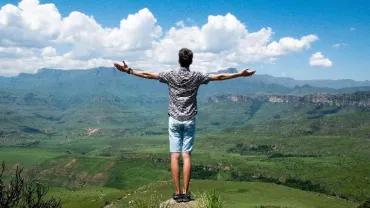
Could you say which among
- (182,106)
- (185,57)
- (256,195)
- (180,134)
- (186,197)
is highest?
(185,57)

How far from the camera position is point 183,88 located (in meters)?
12.1

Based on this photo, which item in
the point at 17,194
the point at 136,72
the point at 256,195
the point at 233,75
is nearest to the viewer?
the point at 136,72

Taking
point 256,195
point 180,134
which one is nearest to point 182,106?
point 180,134

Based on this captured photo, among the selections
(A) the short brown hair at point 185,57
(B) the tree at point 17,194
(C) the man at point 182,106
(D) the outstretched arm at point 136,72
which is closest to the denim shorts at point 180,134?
(C) the man at point 182,106

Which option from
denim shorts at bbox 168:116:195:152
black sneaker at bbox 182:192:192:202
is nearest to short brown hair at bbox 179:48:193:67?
denim shorts at bbox 168:116:195:152

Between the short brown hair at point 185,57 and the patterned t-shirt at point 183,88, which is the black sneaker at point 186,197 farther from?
the short brown hair at point 185,57

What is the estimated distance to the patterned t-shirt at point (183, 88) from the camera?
12.0 meters

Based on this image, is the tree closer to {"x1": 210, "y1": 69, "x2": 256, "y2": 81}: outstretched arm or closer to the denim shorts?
the denim shorts

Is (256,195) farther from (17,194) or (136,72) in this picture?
(136,72)

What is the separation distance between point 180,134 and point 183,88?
53.4 inches

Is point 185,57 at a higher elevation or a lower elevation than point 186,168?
higher

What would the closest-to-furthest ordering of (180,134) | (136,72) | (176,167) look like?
(176,167), (180,134), (136,72)

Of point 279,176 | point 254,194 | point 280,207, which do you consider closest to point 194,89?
point 280,207

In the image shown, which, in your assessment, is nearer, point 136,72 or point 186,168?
point 186,168
